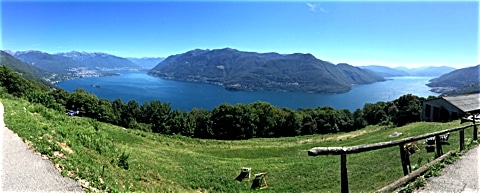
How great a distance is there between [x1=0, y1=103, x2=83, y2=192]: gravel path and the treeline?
59763 millimetres

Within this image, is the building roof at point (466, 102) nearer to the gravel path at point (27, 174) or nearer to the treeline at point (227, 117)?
the treeline at point (227, 117)

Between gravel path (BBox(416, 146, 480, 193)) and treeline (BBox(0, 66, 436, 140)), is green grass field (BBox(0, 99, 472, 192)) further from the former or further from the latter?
treeline (BBox(0, 66, 436, 140))

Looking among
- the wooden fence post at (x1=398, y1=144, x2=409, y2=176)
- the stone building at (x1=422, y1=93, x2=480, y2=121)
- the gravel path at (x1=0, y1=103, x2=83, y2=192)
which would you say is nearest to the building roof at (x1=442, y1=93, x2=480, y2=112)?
the stone building at (x1=422, y1=93, x2=480, y2=121)

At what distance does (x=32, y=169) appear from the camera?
27.9ft

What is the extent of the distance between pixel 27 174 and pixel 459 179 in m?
12.2

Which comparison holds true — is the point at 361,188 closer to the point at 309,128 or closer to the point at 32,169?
the point at 32,169

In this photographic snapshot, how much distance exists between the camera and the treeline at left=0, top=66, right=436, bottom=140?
6581 cm

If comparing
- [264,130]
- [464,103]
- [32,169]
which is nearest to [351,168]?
[32,169]

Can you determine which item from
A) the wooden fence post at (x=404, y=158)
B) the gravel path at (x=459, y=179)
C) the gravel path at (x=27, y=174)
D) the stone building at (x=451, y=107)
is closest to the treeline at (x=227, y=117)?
the stone building at (x=451, y=107)

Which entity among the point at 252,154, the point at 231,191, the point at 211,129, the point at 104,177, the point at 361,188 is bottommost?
the point at 211,129

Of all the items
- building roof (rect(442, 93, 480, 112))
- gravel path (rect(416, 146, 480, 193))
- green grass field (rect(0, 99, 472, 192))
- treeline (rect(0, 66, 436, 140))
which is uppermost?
building roof (rect(442, 93, 480, 112))

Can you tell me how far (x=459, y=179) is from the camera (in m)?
7.98

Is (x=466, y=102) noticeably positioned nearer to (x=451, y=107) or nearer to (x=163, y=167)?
(x=451, y=107)

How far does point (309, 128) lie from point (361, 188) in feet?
226
